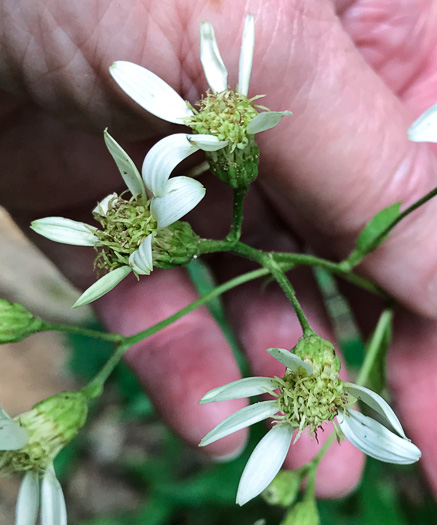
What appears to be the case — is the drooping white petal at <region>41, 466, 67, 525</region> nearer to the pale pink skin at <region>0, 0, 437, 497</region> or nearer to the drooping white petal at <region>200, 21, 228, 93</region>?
the pale pink skin at <region>0, 0, 437, 497</region>

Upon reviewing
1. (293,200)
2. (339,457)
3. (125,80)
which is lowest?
(339,457)

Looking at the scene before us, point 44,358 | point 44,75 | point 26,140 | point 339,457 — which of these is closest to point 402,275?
point 339,457

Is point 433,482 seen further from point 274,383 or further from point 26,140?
point 26,140

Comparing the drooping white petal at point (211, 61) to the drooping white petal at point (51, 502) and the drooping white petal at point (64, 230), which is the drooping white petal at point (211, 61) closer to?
the drooping white petal at point (64, 230)

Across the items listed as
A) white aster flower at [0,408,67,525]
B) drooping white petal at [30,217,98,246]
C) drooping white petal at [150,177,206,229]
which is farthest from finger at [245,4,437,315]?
white aster flower at [0,408,67,525]

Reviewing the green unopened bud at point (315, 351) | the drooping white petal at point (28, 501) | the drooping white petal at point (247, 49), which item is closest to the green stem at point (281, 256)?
the green unopened bud at point (315, 351)

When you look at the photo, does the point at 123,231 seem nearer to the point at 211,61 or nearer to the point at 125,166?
the point at 125,166
